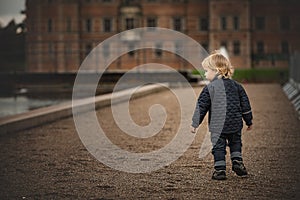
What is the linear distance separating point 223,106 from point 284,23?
57.6 metres

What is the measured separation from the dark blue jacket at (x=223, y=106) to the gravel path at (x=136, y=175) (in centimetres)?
45

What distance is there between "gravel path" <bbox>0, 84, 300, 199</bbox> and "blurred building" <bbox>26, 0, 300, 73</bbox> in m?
49.3

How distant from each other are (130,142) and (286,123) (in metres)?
3.42

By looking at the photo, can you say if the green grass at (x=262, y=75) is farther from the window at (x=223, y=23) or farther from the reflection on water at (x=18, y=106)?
the reflection on water at (x=18, y=106)

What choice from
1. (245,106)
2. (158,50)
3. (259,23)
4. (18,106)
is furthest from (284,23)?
(245,106)

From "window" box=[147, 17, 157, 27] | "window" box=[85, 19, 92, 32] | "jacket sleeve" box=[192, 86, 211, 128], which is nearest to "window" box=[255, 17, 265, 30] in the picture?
"window" box=[147, 17, 157, 27]

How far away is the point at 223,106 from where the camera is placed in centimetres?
520

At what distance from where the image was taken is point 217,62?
5.17m

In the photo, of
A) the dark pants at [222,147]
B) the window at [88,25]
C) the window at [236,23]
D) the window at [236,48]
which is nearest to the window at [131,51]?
the window at [88,25]

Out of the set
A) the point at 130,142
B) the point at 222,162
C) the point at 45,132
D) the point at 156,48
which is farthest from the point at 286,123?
the point at 156,48

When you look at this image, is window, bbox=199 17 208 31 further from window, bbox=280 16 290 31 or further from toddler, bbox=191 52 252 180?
toddler, bbox=191 52 252 180

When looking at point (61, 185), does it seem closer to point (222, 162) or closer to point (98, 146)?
point (222, 162)

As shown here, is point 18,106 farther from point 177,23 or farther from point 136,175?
point 177,23

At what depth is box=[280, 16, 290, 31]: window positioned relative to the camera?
60.5 metres
